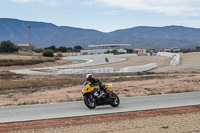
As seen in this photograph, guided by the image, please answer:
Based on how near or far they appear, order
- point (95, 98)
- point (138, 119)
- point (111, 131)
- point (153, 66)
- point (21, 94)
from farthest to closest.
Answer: point (153, 66) → point (21, 94) → point (95, 98) → point (138, 119) → point (111, 131)

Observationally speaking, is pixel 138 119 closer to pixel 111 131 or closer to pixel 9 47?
pixel 111 131

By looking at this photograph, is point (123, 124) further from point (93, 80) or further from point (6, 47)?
point (6, 47)

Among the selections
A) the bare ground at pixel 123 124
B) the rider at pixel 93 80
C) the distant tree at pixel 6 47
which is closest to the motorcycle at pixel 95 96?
the rider at pixel 93 80

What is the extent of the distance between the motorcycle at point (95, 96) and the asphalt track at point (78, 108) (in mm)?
260

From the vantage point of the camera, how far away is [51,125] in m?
9.48

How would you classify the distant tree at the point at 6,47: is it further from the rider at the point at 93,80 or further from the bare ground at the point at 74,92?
the rider at the point at 93,80

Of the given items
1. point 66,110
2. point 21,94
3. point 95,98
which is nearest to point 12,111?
point 66,110

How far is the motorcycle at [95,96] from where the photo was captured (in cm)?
1167

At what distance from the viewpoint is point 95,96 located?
11.8 metres

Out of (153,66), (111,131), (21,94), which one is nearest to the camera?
(111,131)

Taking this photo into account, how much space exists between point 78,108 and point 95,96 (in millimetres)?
1127

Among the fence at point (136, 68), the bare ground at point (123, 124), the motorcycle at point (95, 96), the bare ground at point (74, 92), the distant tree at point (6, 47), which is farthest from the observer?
the distant tree at point (6, 47)

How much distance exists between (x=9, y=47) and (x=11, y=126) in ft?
316

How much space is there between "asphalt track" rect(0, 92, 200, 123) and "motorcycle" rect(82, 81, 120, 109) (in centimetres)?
26
